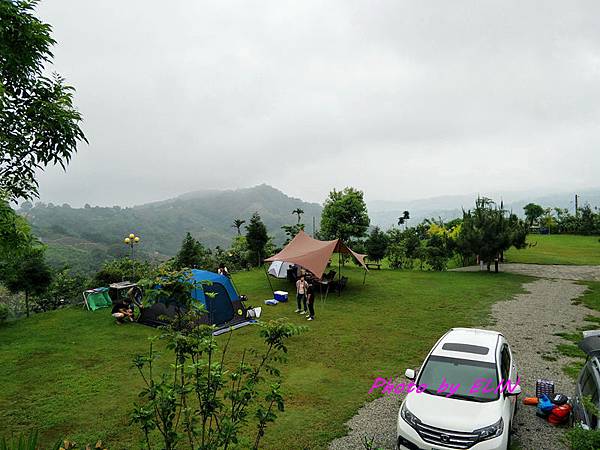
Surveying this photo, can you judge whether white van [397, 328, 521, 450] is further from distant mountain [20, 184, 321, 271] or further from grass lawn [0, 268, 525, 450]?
distant mountain [20, 184, 321, 271]

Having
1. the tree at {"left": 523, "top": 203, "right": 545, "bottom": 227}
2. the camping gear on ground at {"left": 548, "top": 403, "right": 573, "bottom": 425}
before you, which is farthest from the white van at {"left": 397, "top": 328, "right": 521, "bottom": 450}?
the tree at {"left": 523, "top": 203, "right": 545, "bottom": 227}

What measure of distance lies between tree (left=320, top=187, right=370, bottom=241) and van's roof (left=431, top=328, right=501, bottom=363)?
20658mm

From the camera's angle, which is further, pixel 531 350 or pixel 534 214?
pixel 534 214

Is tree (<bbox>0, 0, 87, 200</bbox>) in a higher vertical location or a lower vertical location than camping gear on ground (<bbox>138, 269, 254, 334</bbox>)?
higher

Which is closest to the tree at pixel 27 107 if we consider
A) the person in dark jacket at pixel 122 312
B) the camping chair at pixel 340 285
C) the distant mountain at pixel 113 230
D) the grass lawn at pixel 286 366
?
the grass lawn at pixel 286 366

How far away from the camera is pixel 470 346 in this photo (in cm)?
638

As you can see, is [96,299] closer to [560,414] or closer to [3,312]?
[3,312]

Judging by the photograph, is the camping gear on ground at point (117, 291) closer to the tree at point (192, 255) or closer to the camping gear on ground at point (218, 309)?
the camping gear on ground at point (218, 309)

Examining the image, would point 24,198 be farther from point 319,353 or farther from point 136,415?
point 319,353

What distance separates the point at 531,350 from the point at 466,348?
15.9 feet

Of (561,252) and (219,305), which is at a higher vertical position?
(561,252)

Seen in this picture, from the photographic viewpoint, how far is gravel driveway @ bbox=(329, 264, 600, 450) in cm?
593

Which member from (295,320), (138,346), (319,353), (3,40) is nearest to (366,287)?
(295,320)

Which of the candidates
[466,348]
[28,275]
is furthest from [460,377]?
[28,275]
